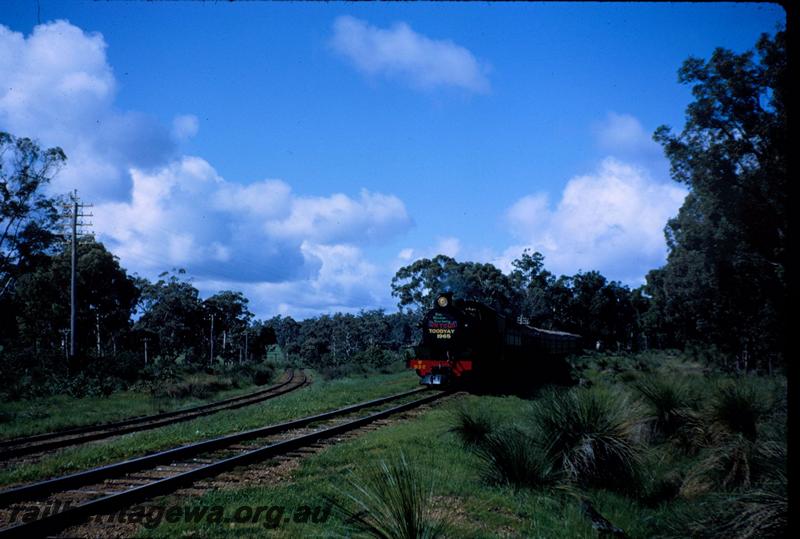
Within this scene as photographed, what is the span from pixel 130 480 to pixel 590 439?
701 cm

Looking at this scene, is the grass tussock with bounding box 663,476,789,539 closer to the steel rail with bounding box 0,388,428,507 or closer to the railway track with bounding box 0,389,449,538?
the railway track with bounding box 0,389,449,538

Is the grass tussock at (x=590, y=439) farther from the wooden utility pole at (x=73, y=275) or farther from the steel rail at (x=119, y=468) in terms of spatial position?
the wooden utility pole at (x=73, y=275)

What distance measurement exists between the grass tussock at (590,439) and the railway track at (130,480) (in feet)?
16.2

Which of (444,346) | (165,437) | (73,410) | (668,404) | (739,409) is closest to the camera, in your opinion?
(739,409)

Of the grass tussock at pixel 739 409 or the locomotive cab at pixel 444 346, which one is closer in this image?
the grass tussock at pixel 739 409

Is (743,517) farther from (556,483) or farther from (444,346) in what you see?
(444,346)

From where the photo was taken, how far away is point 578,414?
7.95m

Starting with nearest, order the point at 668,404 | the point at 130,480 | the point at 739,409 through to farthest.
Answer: the point at 130,480 → the point at 739,409 → the point at 668,404

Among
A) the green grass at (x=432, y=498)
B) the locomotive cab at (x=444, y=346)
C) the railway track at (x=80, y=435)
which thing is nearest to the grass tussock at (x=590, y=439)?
the green grass at (x=432, y=498)

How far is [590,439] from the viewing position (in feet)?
25.0

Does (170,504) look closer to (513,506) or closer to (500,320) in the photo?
(513,506)

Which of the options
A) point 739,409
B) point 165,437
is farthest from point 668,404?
point 165,437

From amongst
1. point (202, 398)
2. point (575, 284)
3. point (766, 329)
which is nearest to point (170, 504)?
point (202, 398)

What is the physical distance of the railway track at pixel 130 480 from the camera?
574 centimetres
